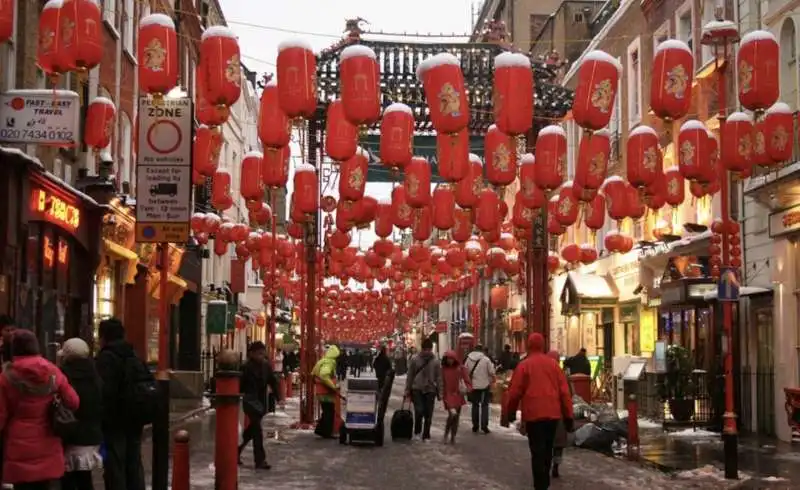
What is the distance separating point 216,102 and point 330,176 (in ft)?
43.8

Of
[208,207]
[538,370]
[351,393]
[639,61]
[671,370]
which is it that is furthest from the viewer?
[208,207]

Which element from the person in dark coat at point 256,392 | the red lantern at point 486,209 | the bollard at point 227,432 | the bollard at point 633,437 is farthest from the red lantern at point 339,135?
the red lantern at point 486,209

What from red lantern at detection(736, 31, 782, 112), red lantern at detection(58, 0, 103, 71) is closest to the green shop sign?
red lantern at detection(736, 31, 782, 112)

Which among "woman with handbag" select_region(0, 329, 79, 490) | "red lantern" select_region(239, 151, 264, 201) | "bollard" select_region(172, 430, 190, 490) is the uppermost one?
"red lantern" select_region(239, 151, 264, 201)

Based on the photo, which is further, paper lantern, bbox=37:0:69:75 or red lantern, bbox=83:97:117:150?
red lantern, bbox=83:97:117:150

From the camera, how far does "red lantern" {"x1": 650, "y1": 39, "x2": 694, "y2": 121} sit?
17.9 meters

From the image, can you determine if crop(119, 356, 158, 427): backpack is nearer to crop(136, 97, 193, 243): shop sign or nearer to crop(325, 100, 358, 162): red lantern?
crop(136, 97, 193, 243): shop sign

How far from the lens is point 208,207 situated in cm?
4247

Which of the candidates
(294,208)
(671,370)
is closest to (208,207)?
(294,208)

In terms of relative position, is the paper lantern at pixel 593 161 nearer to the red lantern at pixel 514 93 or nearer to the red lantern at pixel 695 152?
the red lantern at pixel 695 152

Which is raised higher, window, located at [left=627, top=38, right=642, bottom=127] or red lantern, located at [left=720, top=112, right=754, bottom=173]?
window, located at [left=627, top=38, right=642, bottom=127]

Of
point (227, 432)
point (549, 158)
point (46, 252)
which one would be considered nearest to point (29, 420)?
point (227, 432)

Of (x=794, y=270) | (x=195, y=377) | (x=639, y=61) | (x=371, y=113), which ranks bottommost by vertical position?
(x=195, y=377)

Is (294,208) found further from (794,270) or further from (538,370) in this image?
(538,370)
